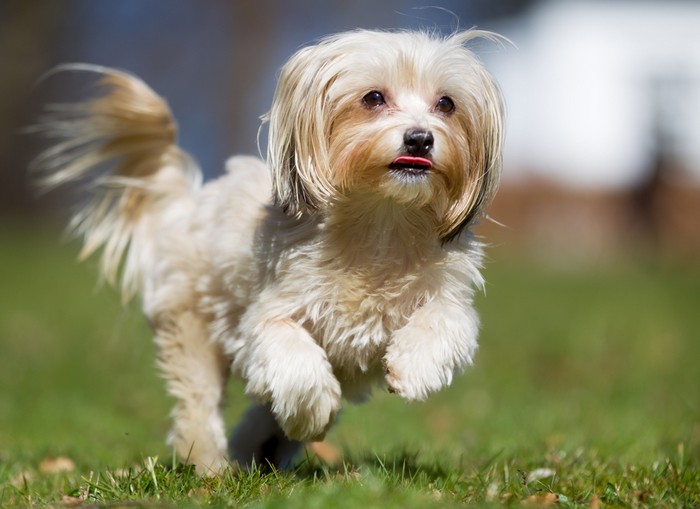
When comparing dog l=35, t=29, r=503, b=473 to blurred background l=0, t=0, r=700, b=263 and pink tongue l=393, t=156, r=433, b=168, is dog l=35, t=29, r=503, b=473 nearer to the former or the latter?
pink tongue l=393, t=156, r=433, b=168

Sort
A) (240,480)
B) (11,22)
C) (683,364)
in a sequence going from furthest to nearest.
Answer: (11,22), (683,364), (240,480)

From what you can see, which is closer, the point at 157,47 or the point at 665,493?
the point at 665,493

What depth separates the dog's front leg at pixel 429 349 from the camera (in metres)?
3.66

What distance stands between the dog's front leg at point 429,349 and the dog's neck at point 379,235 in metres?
0.22

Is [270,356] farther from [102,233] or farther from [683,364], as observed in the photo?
[683,364]

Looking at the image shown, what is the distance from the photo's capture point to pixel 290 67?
400 centimetres

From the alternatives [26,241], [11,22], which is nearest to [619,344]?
[26,241]

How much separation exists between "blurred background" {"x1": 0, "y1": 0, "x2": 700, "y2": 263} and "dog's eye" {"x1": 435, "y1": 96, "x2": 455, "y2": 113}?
1959 centimetres

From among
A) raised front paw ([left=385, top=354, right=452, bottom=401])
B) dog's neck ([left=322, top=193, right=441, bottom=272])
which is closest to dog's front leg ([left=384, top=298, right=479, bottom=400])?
raised front paw ([left=385, top=354, right=452, bottom=401])

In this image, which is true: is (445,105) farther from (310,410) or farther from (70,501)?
(70,501)

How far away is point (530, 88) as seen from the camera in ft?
107

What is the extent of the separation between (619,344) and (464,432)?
13.8 feet

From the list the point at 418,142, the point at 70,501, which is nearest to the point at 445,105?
the point at 418,142

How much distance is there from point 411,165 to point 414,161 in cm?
2
